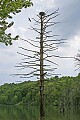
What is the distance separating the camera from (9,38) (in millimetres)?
11672

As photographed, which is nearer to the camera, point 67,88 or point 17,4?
point 17,4

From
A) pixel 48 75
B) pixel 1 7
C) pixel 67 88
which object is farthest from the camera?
pixel 67 88

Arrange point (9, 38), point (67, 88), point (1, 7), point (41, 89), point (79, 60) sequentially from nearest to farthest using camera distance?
point (1, 7), point (9, 38), point (41, 89), point (79, 60), point (67, 88)

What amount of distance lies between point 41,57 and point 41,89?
143 centimetres

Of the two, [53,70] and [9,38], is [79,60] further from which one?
[9,38]

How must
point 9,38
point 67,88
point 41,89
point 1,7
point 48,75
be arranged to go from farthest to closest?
1. point 67,88
2. point 48,75
3. point 41,89
4. point 9,38
5. point 1,7

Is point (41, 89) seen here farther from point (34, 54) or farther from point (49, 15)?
point (49, 15)

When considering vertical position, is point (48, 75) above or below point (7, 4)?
below

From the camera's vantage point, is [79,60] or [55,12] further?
[79,60]

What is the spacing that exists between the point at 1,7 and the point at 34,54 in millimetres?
3293

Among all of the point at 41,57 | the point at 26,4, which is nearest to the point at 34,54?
the point at 41,57

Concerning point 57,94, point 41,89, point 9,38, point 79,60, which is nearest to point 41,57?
point 41,89

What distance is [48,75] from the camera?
46.0ft

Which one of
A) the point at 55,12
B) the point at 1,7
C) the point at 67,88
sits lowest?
the point at 1,7
